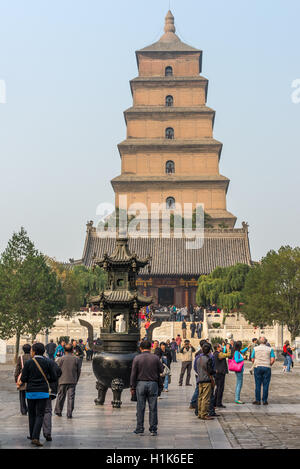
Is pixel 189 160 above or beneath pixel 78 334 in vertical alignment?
above

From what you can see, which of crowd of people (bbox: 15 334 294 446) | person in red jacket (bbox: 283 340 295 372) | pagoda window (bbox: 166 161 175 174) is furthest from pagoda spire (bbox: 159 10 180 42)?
crowd of people (bbox: 15 334 294 446)

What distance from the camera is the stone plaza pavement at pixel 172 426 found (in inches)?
391

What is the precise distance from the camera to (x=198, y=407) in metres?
13.3

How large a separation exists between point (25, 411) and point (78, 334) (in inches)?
1169

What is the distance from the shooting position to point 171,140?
64.7m

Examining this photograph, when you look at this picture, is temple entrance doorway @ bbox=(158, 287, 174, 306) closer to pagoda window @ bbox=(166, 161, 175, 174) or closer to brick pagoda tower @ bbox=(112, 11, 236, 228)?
brick pagoda tower @ bbox=(112, 11, 236, 228)

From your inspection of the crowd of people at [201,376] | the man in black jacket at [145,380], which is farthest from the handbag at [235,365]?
the man in black jacket at [145,380]

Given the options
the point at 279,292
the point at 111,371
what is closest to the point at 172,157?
the point at 279,292

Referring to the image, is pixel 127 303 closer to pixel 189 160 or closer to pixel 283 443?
pixel 283 443

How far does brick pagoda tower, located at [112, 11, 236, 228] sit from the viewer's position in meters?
64.4

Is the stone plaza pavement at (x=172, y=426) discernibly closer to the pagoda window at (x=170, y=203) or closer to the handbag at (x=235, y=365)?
the handbag at (x=235, y=365)

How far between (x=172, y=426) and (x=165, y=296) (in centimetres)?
4820

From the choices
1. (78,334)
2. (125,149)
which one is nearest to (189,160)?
(125,149)
